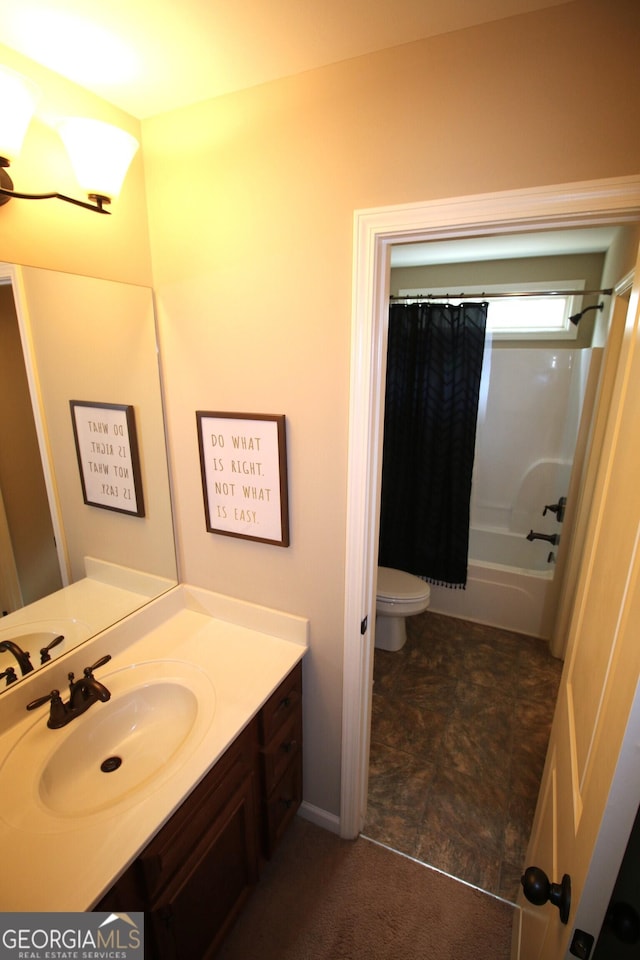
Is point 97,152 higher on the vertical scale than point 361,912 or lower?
higher

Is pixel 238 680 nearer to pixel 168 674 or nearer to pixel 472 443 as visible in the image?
pixel 168 674

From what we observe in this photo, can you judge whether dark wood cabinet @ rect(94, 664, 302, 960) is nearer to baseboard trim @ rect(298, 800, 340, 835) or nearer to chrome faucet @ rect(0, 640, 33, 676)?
baseboard trim @ rect(298, 800, 340, 835)

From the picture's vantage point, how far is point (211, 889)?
1179 mm

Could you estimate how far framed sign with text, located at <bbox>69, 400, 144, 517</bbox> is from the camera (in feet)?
4.67

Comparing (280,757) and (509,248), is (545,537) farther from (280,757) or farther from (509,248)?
(280,757)

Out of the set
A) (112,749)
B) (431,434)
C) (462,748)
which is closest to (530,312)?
(431,434)

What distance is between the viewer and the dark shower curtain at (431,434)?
9.16ft

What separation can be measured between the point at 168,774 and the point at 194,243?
1.54 m

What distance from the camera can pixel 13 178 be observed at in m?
1.06

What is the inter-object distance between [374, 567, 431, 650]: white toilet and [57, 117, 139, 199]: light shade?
2317 millimetres

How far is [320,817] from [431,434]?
2.24 m

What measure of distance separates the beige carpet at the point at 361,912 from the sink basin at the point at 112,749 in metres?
0.75

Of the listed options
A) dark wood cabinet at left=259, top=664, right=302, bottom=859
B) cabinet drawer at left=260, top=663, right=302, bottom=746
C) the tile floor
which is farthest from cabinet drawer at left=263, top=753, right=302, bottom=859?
the tile floor

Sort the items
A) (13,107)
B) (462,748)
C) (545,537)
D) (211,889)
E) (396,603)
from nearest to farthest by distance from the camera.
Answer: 1. (13,107)
2. (211,889)
3. (462,748)
4. (396,603)
5. (545,537)
